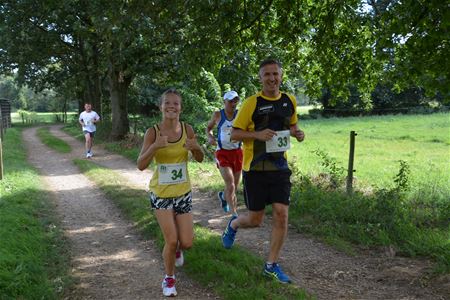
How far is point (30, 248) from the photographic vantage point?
5762mm

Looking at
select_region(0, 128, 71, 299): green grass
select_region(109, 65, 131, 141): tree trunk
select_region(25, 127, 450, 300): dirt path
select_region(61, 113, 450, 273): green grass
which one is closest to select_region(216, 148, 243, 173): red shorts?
select_region(25, 127, 450, 300): dirt path

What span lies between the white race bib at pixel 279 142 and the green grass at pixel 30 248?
271 centimetres

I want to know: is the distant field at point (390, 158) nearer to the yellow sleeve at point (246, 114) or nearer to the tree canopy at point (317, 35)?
the tree canopy at point (317, 35)

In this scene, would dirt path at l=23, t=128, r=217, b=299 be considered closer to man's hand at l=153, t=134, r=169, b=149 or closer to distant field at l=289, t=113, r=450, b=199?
man's hand at l=153, t=134, r=169, b=149

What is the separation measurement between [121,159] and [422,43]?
40.6ft

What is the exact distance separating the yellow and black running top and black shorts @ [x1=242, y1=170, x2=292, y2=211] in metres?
0.07

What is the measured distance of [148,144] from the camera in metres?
4.61

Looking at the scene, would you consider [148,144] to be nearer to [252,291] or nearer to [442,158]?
[252,291]

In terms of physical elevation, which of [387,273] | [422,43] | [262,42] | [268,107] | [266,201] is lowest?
[387,273]

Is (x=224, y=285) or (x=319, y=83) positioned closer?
(x=224, y=285)

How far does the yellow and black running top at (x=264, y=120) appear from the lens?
4.78 metres

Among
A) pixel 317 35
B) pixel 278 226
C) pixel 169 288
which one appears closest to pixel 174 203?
pixel 169 288

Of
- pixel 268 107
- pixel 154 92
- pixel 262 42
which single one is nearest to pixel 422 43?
pixel 268 107

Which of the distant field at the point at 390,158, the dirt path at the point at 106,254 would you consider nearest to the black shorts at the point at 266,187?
the dirt path at the point at 106,254
